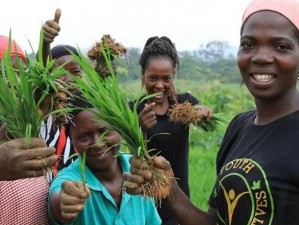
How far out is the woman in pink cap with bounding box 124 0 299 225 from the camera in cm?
213

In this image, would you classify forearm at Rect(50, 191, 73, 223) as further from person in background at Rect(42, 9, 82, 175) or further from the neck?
the neck

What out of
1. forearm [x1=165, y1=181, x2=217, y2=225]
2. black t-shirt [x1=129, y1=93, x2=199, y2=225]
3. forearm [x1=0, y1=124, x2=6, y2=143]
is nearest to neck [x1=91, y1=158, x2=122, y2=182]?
forearm [x1=165, y1=181, x2=217, y2=225]

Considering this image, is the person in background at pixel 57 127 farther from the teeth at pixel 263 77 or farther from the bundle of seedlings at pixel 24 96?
the teeth at pixel 263 77

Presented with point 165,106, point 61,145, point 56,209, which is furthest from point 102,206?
point 165,106

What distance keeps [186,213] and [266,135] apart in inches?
23.0

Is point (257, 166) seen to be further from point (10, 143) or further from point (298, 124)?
point (10, 143)

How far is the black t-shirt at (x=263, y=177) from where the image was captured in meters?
2.12

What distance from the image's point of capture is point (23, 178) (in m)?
2.21

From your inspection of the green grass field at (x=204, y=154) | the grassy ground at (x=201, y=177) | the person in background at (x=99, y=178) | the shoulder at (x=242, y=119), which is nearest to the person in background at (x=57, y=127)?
the person in background at (x=99, y=178)

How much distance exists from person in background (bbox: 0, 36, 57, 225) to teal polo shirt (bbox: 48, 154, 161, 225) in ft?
0.26

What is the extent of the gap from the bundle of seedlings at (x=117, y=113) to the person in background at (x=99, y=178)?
0.61 feet

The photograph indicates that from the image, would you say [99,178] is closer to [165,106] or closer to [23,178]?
[23,178]

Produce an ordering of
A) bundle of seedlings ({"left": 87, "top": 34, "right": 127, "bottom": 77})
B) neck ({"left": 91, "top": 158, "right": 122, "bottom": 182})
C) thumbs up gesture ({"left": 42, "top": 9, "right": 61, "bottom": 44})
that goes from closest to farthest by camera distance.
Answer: neck ({"left": 91, "top": 158, "right": 122, "bottom": 182}) → thumbs up gesture ({"left": 42, "top": 9, "right": 61, "bottom": 44}) → bundle of seedlings ({"left": 87, "top": 34, "right": 127, "bottom": 77})

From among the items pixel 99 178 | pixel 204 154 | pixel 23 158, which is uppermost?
pixel 23 158
